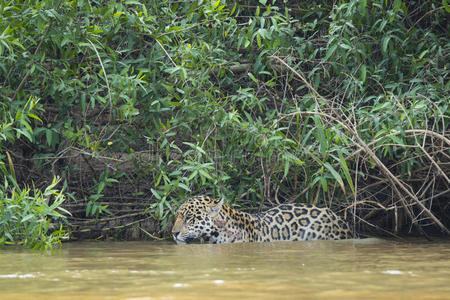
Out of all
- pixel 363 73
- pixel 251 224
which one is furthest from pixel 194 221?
pixel 363 73

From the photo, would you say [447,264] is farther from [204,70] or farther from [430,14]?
[430,14]

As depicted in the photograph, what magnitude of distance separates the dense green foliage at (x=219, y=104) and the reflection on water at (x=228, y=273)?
3.58ft

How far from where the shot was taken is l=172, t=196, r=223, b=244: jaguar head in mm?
6359

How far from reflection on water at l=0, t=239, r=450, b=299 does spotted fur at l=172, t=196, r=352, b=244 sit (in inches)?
48.6

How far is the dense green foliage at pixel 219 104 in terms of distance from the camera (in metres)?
5.83

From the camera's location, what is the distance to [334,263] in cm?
395

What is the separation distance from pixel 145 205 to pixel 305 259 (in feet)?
10.4

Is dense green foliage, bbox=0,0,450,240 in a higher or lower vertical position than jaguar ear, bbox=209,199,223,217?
higher

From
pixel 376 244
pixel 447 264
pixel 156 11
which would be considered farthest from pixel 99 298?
pixel 156 11

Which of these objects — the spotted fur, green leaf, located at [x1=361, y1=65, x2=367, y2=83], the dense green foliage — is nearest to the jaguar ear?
the spotted fur

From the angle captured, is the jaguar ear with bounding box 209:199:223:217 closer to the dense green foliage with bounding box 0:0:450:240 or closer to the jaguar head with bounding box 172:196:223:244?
the jaguar head with bounding box 172:196:223:244

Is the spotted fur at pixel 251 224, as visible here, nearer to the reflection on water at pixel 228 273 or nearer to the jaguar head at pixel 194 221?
the jaguar head at pixel 194 221

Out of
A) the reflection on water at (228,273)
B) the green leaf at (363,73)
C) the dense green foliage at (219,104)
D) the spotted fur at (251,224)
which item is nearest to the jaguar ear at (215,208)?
the spotted fur at (251,224)

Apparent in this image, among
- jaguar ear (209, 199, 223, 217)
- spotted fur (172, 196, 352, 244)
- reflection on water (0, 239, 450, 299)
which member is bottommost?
reflection on water (0, 239, 450, 299)
